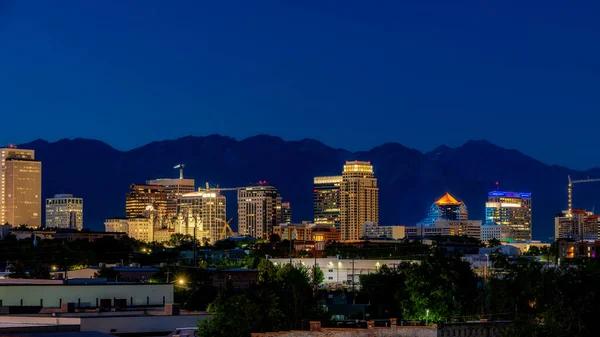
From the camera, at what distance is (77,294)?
62719mm

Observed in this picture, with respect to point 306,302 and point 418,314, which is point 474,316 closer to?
point 418,314

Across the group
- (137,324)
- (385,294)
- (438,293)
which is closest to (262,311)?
(137,324)

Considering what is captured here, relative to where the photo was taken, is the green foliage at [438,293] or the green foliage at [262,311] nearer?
the green foliage at [262,311]

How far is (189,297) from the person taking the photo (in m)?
85.6

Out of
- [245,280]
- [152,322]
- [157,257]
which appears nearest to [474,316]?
[152,322]

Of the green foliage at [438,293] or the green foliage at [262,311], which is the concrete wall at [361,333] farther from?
the green foliage at [438,293]

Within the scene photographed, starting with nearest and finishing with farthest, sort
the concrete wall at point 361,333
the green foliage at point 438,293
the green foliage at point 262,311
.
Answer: the concrete wall at point 361,333 → the green foliage at point 262,311 → the green foliage at point 438,293

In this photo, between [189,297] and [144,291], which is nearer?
[144,291]

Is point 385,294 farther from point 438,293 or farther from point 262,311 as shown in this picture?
point 262,311

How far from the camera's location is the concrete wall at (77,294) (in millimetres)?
61156

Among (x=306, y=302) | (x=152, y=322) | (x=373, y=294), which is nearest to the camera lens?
(x=152, y=322)

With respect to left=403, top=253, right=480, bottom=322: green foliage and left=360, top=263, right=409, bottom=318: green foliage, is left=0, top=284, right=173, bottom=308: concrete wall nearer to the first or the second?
left=403, top=253, right=480, bottom=322: green foliage

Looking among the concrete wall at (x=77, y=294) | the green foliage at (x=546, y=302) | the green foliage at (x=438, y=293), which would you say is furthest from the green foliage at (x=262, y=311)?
the green foliage at (x=546, y=302)

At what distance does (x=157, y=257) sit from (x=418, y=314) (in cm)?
12018
